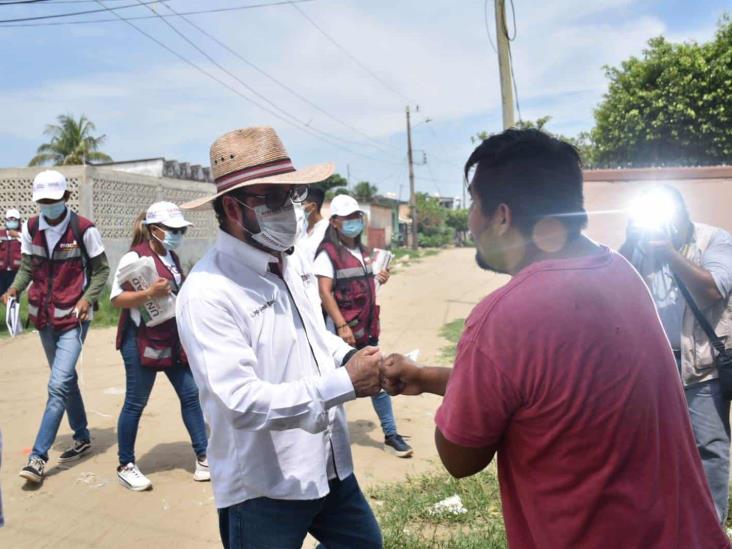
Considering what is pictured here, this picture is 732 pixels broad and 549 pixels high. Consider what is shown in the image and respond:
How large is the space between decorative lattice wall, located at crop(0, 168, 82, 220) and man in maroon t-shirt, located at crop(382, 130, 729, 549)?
12.1 m

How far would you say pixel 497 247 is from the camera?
4.88ft

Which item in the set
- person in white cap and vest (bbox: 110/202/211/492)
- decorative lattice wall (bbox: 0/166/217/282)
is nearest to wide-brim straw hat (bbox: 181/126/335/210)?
person in white cap and vest (bbox: 110/202/211/492)

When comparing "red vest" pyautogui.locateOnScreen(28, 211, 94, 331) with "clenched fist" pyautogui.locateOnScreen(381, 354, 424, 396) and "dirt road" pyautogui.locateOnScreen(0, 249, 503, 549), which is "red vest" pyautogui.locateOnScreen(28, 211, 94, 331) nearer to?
"dirt road" pyautogui.locateOnScreen(0, 249, 503, 549)

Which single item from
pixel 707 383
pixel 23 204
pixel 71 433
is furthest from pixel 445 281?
pixel 707 383

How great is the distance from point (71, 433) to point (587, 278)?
505cm

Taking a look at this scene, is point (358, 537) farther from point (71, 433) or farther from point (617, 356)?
→ point (71, 433)

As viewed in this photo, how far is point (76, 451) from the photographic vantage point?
4535mm

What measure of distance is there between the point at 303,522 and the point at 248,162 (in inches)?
47.5

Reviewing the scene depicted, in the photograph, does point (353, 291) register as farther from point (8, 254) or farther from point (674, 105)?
point (674, 105)

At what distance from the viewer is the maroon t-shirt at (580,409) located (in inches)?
49.3

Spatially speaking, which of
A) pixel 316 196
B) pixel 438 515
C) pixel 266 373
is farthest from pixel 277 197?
pixel 316 196

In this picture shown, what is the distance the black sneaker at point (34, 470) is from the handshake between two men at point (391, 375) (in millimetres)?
3097

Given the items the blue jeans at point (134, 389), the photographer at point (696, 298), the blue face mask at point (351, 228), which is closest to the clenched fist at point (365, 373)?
the photographer at point (696, 298)

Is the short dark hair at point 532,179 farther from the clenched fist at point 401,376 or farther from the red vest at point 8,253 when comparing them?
the red vest at point 8,253
